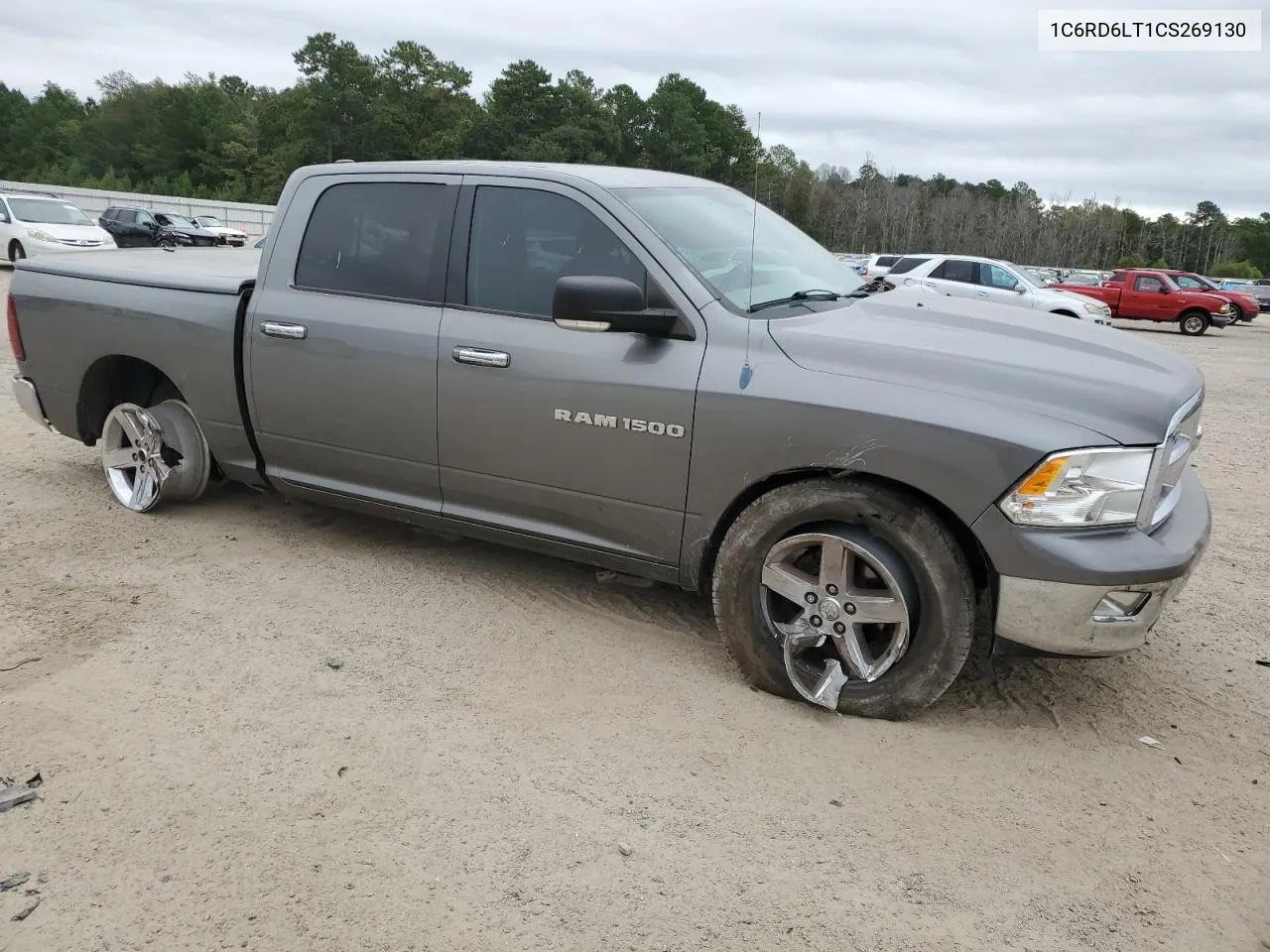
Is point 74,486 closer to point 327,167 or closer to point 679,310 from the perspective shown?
point 327,167

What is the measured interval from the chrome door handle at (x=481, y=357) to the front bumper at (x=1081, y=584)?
1.89m

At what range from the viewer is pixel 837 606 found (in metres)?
3.22

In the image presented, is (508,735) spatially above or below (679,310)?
below

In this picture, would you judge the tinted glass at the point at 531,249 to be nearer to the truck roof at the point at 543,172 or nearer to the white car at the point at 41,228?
the truck roof at the point at 543,172

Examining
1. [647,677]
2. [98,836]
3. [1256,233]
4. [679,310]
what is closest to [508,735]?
[647,677]

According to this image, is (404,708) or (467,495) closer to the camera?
(404,708)

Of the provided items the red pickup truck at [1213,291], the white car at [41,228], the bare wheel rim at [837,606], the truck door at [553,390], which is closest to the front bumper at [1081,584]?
the bare wheel rim at [837,606]

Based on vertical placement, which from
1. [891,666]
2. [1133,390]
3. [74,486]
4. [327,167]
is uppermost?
[327,167]

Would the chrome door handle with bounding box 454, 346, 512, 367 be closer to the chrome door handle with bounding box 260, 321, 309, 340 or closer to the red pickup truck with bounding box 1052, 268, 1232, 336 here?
the chrome door handle with bounding box 260, 321, 309, 340

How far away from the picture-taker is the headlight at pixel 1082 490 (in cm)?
287

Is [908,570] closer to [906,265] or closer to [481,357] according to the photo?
A: [481,357]

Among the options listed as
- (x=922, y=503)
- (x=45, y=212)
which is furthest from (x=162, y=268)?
(x=45, y=212)

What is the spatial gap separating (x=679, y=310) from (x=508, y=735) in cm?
161

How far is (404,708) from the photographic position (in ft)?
10.8
